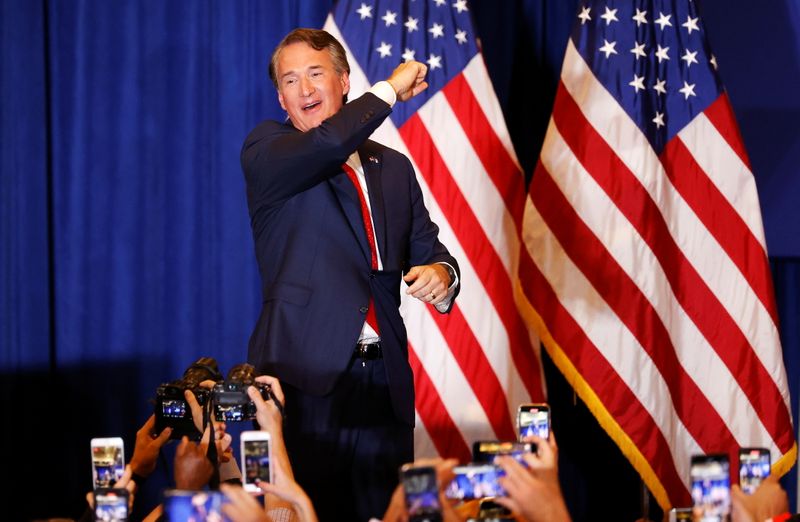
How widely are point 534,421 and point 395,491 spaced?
1.25 feet

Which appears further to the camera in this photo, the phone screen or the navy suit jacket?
the navy suit jacket

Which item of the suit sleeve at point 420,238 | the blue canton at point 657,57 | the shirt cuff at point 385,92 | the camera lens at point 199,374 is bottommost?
the camera lens at point 199,374

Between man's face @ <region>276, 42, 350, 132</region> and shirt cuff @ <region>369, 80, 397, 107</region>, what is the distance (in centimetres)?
18

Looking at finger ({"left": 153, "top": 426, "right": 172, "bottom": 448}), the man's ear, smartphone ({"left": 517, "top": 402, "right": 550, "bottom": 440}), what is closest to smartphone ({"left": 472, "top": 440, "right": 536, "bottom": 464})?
smartphone ({"left": 517, "top": 402, "right": 550, "bottom": 440})

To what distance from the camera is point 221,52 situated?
4.00 metres

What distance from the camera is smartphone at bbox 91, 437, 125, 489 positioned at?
1877 mm

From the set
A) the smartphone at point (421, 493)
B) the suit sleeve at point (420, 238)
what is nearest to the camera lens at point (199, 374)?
the suit sleeve at point (420, 238)

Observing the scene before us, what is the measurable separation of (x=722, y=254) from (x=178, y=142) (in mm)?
2058

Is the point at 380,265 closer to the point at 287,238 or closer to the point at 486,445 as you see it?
the point at 287,238

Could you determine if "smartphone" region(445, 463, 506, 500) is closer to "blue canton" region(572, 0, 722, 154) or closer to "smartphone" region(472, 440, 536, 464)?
"smartphone" region(472, 440, 536, 464)

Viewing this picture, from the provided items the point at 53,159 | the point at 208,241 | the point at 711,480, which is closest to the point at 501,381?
the point at 208,241

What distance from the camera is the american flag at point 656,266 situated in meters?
3.75

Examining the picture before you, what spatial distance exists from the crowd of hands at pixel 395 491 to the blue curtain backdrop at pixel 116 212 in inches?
65.5

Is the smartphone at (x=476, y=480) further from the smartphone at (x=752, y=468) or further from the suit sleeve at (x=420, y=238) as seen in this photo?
the suit sleeve at (x=420, y=238)
